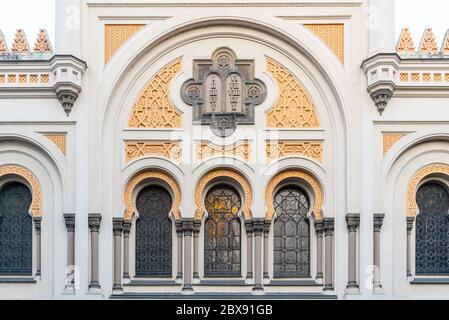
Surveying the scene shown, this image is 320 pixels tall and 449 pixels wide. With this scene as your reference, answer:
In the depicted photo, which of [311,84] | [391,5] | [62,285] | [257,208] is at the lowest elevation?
[62,285]

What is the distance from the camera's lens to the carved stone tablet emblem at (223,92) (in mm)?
25359

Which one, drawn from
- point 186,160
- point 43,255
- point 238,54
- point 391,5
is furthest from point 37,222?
point 391,5

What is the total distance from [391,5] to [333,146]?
10.8ft

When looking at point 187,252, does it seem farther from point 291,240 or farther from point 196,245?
point 291,240

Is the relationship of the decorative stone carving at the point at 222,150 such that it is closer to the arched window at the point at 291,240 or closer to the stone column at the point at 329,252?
the arched window at the point at 291,240

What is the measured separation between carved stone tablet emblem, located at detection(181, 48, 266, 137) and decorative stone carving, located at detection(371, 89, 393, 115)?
2423mm

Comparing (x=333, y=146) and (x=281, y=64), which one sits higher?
(x=281, y=64)

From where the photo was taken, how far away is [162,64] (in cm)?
2567

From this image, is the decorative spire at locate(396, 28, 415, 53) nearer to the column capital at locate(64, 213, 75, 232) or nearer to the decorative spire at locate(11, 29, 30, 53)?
the column capital at locate(64, 213, 75, 232)

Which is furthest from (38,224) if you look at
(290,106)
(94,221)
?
(290,106)

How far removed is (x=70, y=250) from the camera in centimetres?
2453

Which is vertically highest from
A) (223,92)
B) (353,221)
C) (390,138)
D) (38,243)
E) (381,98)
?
(223,92)

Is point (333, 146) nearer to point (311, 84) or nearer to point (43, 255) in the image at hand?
point (311, 84)

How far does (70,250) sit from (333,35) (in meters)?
7.31
